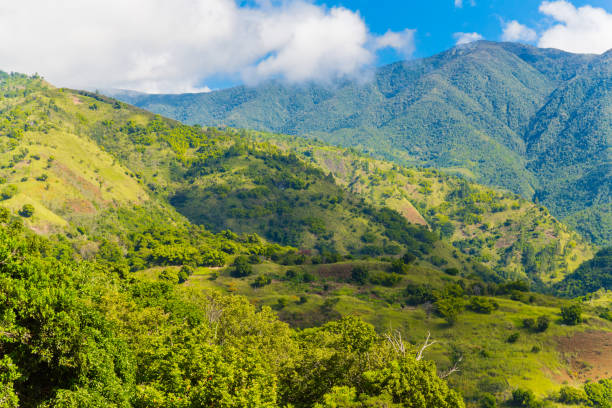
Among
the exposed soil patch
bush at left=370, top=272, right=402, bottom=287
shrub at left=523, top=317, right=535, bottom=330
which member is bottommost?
shrub at left=523, top=317, right=535, bottom=330

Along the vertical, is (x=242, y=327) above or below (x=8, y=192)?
below

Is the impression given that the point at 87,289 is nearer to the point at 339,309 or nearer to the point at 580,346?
the point at 339,309

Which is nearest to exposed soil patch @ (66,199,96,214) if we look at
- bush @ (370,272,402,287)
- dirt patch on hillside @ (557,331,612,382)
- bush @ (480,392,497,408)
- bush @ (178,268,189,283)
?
bush @ (178,268,189,283)

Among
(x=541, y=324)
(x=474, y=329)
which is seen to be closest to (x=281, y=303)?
(x=474, y=329)

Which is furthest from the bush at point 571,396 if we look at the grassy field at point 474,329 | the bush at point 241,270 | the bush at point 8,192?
the bush at point 8,192

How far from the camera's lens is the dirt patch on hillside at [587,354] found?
3354 inches

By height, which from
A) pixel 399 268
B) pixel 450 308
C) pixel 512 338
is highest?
pixel 399 268

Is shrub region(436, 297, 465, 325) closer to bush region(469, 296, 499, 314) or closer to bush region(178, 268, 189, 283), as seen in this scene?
bush region(469, 296, 499, 314)

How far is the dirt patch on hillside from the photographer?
8519 cm

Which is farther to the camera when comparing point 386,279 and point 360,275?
point 360,275

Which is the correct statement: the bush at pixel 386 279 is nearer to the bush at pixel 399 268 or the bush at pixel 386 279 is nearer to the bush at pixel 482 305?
the bush at pixel 399 268

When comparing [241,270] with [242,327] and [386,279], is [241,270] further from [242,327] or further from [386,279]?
[242,327]

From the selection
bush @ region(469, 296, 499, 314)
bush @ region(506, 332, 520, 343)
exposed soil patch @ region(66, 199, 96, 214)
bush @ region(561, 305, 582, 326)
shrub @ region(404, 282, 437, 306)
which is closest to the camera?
bush @ region(506, 332, 520, 343)

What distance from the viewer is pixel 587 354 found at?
90500mm
